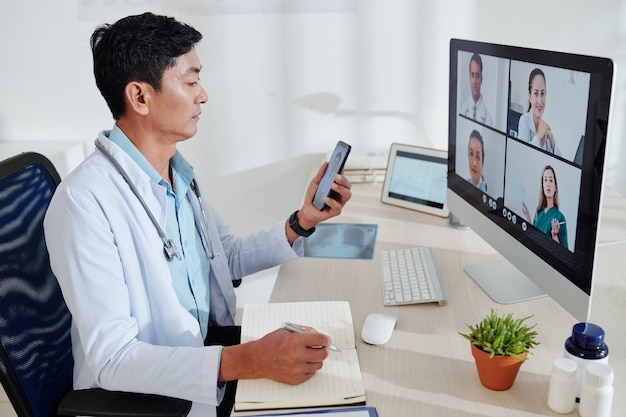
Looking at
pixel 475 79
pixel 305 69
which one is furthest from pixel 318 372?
pixel 305 69

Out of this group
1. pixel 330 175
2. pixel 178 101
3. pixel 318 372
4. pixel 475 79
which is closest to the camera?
pixel 318 372

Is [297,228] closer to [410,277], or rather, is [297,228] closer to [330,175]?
[330,175]

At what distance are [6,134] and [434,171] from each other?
63.5 inches

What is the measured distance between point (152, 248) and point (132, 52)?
400 millimetres

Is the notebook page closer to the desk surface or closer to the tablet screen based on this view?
the desk surface

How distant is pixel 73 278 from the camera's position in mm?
1123

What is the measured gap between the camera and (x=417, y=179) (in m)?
2.04

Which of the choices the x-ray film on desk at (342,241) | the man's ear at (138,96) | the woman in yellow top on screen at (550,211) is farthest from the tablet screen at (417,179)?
the man's ear at (138,96)

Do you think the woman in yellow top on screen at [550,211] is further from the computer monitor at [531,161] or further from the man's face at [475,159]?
the man's face at [475,159]

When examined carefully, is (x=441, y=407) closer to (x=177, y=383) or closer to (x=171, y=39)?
(x=177, y=383)

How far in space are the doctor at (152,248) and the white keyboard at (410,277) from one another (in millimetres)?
200

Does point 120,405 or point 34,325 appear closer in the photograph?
point 120,405

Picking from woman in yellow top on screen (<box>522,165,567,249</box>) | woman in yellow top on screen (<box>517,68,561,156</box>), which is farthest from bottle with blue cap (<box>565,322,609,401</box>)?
woman in yellow top on screen (<box>517,68,561,156</box>)

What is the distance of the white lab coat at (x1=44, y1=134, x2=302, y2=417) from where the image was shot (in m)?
1.10
